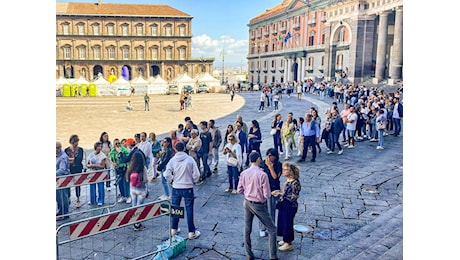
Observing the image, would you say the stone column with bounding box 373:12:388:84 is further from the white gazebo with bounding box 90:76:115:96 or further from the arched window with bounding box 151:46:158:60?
the arched window with bounding box 151:46:158:60

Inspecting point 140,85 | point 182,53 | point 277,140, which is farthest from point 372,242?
point 182,53

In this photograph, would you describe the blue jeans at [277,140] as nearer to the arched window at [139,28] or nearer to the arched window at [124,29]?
the arched window at [139,28]

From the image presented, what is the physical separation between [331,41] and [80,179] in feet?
96.1

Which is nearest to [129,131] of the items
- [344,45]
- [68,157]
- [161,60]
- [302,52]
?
[68,157]

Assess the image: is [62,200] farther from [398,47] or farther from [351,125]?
[398,47]

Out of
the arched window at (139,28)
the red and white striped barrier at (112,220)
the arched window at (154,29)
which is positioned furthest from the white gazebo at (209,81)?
the red and white striped barrier at (112,220)

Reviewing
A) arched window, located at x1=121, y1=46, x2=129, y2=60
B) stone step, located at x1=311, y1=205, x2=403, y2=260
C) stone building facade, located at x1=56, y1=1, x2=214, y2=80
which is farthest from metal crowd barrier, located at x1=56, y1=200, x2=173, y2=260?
arched window, located at x1=121, y1=46, x2=129, y2=60

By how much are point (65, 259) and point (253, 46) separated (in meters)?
44.9

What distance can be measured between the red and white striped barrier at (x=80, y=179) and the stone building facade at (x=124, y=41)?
40.1 m

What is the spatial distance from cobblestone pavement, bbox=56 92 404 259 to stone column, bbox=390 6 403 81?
616 inches

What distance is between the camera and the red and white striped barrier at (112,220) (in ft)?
13.6

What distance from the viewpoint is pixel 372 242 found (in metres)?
5.00

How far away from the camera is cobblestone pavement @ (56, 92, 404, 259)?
16.3 ft
